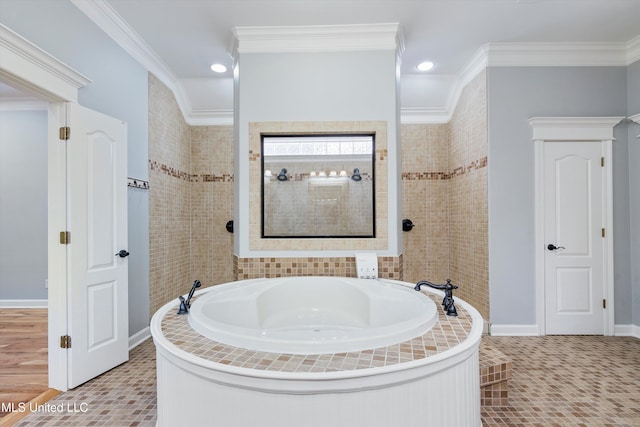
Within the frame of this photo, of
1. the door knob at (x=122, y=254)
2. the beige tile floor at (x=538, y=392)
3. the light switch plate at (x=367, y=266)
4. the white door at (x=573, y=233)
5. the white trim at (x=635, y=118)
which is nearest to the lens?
the beige tile floor at (x=538, y=392)

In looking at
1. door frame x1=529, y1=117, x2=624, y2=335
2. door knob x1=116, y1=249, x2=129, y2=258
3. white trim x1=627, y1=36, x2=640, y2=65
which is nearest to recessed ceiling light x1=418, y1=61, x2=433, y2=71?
door frame x1=529, y1=117, x2=624, y2=335

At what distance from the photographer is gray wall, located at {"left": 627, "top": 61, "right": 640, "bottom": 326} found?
9.38 ft

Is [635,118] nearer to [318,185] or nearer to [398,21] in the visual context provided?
[398,21]

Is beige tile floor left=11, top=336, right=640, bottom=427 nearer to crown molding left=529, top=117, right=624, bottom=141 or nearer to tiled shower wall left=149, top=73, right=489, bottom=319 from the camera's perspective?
tiled shower wall left=149, top=73, right=489, bottom=319

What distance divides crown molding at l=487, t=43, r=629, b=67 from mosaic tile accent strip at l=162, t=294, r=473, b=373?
273cm

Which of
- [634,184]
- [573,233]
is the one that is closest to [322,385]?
[573,233]

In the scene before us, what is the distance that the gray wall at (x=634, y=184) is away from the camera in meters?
2.86

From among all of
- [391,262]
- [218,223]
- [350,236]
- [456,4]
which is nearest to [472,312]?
[391,262]

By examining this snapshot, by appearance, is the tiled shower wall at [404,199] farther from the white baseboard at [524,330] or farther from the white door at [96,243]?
the white door at [96,243]

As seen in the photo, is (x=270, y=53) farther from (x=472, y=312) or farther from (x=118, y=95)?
(x=472, y=312)

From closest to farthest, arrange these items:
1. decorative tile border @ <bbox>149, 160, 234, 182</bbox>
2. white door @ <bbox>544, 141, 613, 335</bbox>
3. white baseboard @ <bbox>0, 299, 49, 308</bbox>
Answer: white door @ <bbox>544, 141, 613, 335</bbox>
decorative tile border @ <bbox>149, 160, 234, 182</bbox>
white baseboard @ <bbox>0, 299, 49, 308</bbox>

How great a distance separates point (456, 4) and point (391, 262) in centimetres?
202

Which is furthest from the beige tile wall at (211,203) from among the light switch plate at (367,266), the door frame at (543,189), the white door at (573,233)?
the white door at (573,233)

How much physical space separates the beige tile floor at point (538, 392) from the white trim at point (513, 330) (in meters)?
0.24
